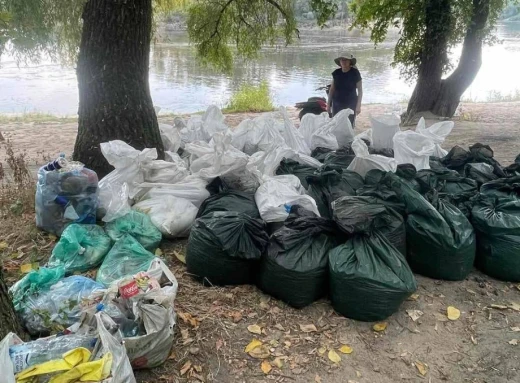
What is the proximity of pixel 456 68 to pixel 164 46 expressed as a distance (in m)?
18.3

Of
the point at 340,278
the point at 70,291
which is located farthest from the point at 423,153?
the point at 70,291

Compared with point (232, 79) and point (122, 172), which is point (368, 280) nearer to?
point (122, 172)

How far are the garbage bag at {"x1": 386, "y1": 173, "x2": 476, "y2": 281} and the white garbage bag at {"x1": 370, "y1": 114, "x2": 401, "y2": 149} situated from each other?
1.65 meters

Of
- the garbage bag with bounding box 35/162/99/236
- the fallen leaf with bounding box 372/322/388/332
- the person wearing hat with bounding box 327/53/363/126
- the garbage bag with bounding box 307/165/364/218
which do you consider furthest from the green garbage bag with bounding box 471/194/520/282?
the person wearing hat with bounding box 327/53/363/126

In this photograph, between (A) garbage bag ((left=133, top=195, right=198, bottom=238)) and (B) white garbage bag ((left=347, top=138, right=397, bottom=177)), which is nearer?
(A) garbage bag ((left=133, top=195, right=198, bottom=238))

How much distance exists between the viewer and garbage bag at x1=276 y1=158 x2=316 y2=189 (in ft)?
12.8

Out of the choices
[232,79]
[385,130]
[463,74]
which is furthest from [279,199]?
[232,79]

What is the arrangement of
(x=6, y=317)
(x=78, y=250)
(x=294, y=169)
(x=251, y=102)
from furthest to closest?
(x=251, y=102) → (x=294, y=169) → (x=78, y=250) → (x=6, y=317)

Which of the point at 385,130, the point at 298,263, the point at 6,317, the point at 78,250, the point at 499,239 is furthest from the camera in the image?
the point at 385,130

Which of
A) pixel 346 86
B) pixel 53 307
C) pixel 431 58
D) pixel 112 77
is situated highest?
pixel 431 58

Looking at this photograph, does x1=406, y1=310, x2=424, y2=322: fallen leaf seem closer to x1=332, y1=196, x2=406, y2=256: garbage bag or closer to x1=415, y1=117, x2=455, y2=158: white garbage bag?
x1=332, y1=196, x2=406, y2=256: garbage bag

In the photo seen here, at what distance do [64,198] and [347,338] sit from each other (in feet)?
6.83

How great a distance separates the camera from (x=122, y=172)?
11.5 feet

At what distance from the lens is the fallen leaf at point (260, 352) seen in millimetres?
2322
